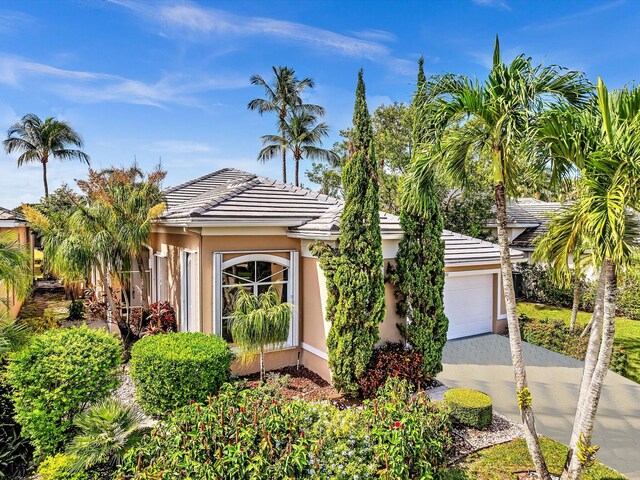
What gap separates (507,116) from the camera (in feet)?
19.4

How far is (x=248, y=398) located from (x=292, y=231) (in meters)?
5.59

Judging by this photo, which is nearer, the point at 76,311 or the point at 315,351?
the point at 315,351

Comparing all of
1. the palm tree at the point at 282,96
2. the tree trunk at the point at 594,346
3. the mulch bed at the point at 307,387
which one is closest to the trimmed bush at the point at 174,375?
the mulch bed at the point at 307,387

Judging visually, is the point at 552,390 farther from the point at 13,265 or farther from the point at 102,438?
the point at 13,265

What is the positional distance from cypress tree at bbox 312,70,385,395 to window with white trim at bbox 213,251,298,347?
1.91 m

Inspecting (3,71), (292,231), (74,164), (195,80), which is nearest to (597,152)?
(292,231)

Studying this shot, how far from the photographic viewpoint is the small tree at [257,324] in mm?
8734

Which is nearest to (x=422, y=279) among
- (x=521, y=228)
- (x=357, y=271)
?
(x=357, y=271)

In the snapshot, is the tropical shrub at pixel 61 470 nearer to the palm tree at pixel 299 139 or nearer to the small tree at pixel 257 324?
the small tree at pixel 257 324

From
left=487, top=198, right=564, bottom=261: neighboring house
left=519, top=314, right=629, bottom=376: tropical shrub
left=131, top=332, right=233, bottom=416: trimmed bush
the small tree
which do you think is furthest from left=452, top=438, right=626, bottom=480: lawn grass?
left=487, top=198, right=564, bottom=261: neighboring house

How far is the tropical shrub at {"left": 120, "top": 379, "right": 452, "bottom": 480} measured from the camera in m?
4.68

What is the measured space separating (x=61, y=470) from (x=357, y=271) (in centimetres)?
689

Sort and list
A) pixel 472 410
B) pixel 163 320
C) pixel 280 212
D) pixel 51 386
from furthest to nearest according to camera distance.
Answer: pixel 163 320
pixel 280 212
pixel 472 410
pixel 51 386

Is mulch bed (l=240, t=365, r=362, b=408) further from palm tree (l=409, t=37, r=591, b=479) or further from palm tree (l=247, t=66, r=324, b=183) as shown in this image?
palm tree (l=247, t=66, r=324, b=183)
